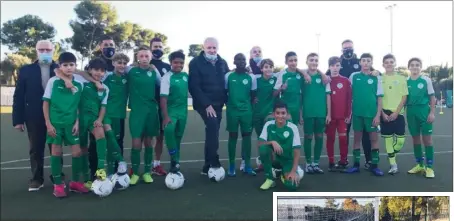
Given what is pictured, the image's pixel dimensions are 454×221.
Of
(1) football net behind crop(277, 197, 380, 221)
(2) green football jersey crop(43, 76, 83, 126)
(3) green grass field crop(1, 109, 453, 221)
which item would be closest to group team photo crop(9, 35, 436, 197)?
(2) green football jersey crop(43, 76, 83, 126)

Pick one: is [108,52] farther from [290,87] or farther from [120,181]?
[290,87]

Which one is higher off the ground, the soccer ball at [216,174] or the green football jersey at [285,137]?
the green football jersey at [285,137]

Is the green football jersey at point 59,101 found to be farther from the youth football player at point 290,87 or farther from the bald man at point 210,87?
the youth football player at point 290,87

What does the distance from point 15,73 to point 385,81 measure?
326 cm

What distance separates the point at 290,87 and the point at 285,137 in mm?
555

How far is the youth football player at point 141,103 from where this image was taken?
330 centimetres

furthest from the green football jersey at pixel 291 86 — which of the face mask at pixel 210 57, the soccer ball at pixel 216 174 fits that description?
the soccer ball at pixel 216 174

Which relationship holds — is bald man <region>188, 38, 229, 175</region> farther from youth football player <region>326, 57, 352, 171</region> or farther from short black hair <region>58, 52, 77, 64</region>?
youth football player <region>326, 57, 352, 171</region>

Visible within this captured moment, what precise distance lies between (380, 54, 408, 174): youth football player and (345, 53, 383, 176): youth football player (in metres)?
0.07

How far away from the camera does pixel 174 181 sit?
309 cm

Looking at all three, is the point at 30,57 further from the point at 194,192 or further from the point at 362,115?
the point at 362,115

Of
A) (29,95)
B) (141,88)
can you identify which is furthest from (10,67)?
(141,88)

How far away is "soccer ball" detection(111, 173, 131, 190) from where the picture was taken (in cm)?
307

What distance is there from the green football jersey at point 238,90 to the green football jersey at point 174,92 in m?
0.44
